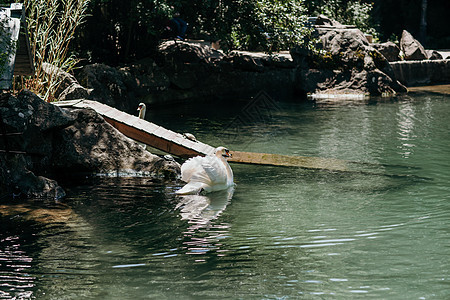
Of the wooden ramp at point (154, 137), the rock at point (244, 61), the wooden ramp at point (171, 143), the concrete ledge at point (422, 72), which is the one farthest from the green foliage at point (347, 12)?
the wooden ramp at point (154, 137)

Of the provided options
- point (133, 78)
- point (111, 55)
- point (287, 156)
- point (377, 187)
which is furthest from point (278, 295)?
point (111, 55)

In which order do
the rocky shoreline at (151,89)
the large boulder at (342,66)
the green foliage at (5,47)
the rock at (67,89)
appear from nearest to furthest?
the green foliage at (5,47) < the rocky shoreline at (151,89) < the rock at (67,89) < the large boulder at (342,66)

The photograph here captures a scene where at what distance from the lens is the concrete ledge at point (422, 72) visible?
20078 mm

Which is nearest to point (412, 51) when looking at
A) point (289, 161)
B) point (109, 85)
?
point (109, 85)

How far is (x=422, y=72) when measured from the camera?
20.6m

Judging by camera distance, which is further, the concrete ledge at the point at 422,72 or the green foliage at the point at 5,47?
the concrete ledge at the point at 422,72

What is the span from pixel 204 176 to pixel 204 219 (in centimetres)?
116

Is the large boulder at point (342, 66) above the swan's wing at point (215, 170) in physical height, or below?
above

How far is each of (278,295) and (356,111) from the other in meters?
10.9

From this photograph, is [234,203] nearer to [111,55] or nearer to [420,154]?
[420,154]

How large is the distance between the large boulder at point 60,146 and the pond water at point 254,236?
0.36 meters

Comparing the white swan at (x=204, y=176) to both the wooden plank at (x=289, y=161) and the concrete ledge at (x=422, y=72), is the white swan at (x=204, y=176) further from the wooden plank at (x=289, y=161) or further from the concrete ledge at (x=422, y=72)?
the concrete ledge at (x=422, y=72)

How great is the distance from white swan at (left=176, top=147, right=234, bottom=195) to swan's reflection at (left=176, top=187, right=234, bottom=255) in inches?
3.5

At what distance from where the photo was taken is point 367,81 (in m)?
18.1
